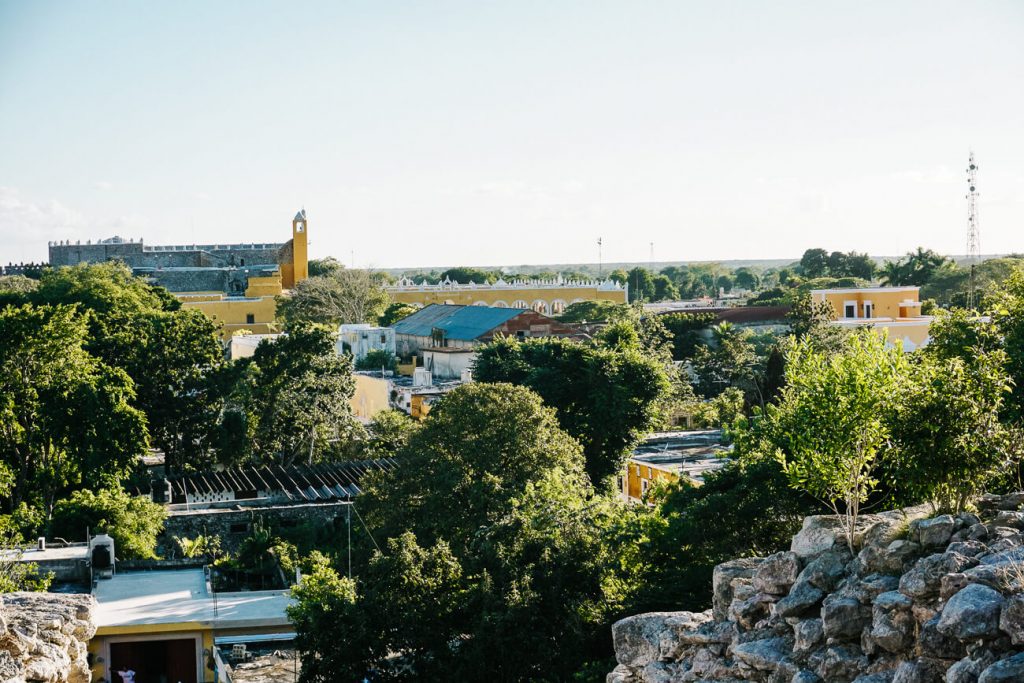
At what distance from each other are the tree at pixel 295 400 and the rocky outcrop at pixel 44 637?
60.7 feet

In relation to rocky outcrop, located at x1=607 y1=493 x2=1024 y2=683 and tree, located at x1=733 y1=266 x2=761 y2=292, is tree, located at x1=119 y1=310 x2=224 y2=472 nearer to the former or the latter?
rocky outcrop, located at x1=607 y1=493 x2=1024 y2=683

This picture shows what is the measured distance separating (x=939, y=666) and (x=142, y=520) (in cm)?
1773

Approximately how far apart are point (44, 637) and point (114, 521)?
41.5ft

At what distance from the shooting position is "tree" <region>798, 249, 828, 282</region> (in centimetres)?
9400

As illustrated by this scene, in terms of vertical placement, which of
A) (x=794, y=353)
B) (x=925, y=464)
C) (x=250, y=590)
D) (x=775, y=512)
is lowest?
(x=250, y=590)

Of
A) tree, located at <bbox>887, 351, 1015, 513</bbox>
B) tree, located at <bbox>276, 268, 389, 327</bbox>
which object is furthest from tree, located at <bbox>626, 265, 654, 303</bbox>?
tree, located at <bbox>887, 351, 1015, 513</bbox>

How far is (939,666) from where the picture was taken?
890 cm

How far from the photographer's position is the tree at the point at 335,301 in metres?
66.6

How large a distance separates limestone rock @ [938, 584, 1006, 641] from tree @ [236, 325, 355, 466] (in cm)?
2370

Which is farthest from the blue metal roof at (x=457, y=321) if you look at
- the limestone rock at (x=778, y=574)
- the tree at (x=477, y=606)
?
the limestone rock at (x=778, y=574)

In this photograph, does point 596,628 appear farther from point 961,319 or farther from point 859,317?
point 859,317

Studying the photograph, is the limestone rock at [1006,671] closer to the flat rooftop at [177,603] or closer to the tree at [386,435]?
the flat rooftop at [177,603]

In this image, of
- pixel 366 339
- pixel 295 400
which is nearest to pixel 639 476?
pixel 295 400

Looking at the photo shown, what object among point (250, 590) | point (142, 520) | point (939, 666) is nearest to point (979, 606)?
point (939, 666)
